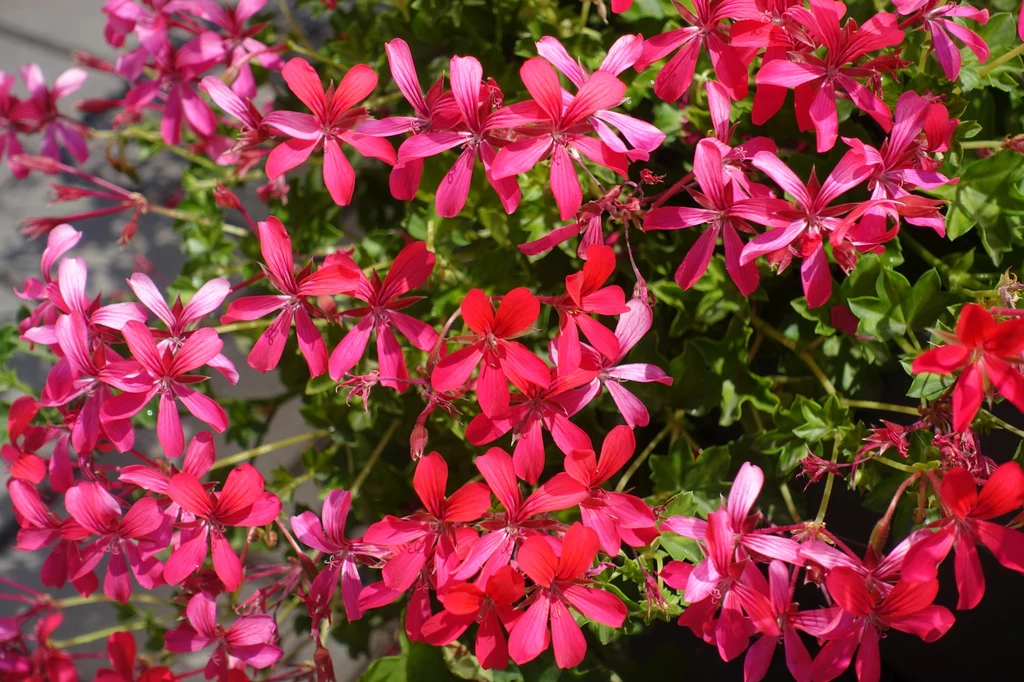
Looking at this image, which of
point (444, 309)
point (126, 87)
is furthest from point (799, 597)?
point (126, 87)

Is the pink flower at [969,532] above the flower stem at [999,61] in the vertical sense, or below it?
below

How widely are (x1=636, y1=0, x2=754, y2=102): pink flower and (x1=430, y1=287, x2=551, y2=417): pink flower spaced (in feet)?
0.74

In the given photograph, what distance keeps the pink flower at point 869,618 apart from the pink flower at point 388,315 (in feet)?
1.21

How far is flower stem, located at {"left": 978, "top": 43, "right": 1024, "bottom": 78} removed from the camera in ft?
2.50

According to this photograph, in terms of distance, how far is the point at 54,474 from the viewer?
2.48 ft

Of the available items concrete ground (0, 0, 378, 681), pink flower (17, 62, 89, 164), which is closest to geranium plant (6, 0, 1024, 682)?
pink flower (17, 62, 89, 164)

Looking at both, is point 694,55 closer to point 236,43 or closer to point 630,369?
point 630,369

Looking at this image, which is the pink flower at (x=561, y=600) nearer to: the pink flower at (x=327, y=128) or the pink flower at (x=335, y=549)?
the pink flower at (x=335, y=549)

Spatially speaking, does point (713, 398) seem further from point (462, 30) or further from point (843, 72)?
point (462, 30)

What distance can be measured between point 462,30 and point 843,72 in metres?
0.53

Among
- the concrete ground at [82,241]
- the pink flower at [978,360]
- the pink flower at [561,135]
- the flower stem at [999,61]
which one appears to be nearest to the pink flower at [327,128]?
the pink flower at [561,135]

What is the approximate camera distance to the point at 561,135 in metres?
0.63

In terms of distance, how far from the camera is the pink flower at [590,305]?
608 mm

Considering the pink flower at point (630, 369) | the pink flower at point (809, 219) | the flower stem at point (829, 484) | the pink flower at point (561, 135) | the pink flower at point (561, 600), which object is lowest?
the flower stem at point (829, 484)
